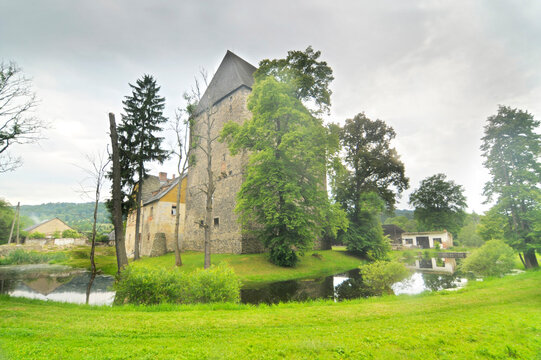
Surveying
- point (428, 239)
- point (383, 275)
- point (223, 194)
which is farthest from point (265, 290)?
point (428, 239)

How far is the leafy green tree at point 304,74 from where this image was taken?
18.8 m

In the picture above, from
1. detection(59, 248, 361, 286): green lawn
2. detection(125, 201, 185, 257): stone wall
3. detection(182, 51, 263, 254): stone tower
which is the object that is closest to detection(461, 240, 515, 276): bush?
detection(59, 248, 361, 286): green lawn

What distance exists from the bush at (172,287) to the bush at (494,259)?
540 inches

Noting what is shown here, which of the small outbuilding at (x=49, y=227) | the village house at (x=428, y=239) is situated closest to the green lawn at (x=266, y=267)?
the village house at (x=428, y=239)

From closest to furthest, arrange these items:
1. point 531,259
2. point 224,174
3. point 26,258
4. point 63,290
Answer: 1. point 63,290
2. point 531,259
3. point 224,174
4. point 26,258

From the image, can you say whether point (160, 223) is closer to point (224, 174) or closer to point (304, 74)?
point (224, 174)

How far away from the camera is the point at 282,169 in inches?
671

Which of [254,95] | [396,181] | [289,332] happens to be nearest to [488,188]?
[396,181]

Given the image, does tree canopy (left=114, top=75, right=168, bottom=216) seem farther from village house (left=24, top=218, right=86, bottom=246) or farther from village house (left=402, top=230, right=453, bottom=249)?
village house (left=402, top=230, right=453, bottom=249)

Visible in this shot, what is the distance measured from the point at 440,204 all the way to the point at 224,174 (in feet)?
153

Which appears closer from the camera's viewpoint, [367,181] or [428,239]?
[367,181]

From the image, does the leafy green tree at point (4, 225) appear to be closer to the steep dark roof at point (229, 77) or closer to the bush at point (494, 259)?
the steep dark roof at point (229, 77)

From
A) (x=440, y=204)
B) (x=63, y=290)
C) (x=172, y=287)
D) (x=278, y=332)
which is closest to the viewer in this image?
(x=278, y=332)

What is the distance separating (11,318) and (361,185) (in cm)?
2842
